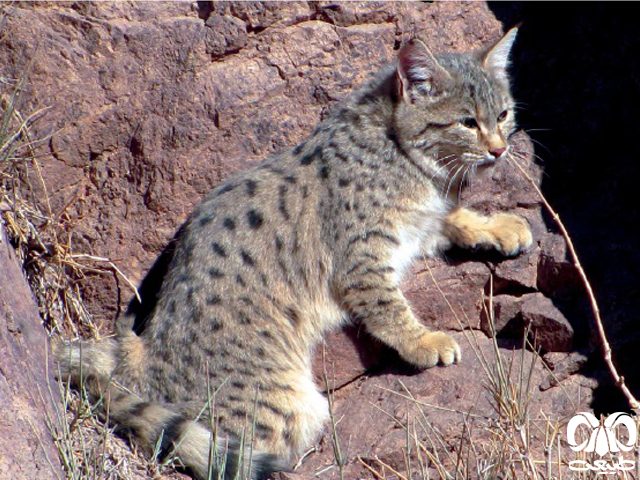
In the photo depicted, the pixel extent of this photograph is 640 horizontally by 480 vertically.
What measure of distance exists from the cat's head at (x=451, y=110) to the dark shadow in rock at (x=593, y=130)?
1.98 ft

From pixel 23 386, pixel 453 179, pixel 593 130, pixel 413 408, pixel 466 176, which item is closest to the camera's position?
pixel 23 386

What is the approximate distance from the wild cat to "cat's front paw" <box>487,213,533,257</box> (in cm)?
1

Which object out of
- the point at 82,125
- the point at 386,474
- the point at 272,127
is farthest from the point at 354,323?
the point at 82,125

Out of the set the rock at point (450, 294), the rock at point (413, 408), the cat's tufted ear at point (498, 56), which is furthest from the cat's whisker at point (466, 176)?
the rock at point (413, 408)

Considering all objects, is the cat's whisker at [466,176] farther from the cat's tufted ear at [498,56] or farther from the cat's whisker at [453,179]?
the cat's tufted ear at [498,56]

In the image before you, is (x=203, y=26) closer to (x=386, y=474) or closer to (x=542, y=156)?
(x=542, y=156)

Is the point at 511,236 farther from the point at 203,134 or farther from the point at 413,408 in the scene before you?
the point at 203,134

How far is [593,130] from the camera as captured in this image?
513cm

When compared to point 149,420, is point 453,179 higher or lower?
higher

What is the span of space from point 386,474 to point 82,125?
2.78 m

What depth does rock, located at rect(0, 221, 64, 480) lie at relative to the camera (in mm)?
3422

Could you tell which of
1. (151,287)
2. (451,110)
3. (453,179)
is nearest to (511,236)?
(453,179)

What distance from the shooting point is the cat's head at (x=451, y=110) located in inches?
181

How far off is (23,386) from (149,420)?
2.23 ft
